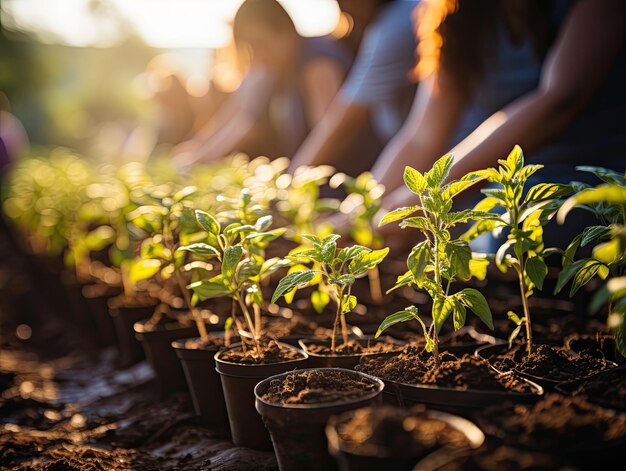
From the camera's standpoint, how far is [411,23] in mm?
3559

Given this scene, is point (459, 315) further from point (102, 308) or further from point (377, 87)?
point (102, 308)

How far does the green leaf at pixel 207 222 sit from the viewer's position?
5.58 ft

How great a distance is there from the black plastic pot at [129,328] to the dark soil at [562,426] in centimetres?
233

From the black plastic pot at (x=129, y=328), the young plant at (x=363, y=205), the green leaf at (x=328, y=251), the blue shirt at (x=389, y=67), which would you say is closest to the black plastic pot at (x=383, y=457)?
the green leaf at (x=328, y=251)

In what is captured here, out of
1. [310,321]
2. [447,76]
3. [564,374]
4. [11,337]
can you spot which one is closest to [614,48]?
[447,76]

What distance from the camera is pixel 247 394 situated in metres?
1.68

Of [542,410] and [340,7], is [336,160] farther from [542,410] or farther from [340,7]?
[542,410]

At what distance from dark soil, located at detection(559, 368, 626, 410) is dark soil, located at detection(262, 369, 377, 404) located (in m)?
0.43

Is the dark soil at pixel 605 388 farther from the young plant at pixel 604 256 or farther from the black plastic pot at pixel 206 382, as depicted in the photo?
the black plastic pot at pixel 206 382

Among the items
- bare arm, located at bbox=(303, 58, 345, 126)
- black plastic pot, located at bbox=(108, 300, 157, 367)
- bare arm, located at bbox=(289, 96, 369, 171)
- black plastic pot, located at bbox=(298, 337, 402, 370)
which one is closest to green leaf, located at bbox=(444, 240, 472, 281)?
black plastic pot, located at bbox=(298, 337, 402, 370)

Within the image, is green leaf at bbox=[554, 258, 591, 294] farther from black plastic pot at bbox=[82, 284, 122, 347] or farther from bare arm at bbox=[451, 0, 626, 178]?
black plastic pot at bbox=[82, 284, 122, 347]

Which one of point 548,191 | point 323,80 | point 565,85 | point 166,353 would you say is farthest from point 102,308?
point 548,191

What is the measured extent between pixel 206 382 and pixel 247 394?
0.44 meters

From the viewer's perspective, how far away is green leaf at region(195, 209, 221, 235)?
1701mm
